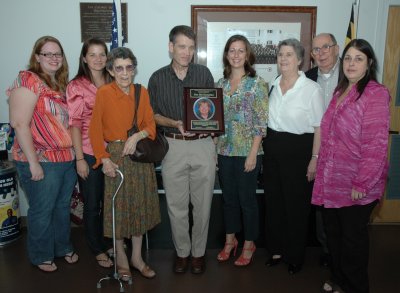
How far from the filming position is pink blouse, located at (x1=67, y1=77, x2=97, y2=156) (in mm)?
2514

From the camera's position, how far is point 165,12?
11.8ft

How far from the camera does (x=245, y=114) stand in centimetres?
256

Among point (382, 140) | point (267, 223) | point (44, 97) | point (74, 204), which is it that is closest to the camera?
point (382, 140)

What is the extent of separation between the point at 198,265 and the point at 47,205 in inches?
50.0

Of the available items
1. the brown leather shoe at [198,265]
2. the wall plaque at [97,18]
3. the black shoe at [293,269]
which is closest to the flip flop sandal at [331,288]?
the black shoe at [293,269]

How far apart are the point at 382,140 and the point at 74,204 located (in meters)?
2.87

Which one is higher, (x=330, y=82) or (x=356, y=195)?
(x=330, y=82)

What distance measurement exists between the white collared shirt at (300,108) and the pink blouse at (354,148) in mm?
150

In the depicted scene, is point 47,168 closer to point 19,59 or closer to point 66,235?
point 66,235

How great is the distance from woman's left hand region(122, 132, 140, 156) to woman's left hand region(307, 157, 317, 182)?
127 cm

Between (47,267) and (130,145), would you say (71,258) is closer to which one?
(47,267)

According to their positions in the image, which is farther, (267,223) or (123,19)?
(123,19)

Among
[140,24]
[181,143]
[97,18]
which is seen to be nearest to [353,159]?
[181,143]

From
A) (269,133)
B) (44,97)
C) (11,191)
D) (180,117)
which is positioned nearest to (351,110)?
(269,133)
